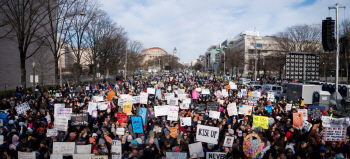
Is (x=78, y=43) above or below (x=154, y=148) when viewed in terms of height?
above

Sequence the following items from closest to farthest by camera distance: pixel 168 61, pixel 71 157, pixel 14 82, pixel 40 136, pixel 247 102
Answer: pixel 71 157, pixel 40 136, pixel 247 102, pixel 14 82, pixel 168 61

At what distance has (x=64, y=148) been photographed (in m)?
6.97

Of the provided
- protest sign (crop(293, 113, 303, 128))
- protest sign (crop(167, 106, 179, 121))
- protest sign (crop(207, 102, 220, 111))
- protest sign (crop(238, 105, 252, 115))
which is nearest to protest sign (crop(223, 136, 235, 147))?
protest sign (crop(167, 106, 179, 121))

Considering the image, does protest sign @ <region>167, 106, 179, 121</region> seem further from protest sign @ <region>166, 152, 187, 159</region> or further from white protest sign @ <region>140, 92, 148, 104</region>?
protest sign @ <region>166, 152, 187, 159</region>

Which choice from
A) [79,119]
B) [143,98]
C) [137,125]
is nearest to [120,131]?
[137,125]

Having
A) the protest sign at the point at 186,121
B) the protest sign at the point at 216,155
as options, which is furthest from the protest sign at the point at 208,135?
the protest sign at the point at 186,121

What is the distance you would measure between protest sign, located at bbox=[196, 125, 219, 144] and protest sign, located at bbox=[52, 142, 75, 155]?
11.6 ft

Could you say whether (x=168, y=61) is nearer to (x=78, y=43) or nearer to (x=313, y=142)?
(x=78, y=43)

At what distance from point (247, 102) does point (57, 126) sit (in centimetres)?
949

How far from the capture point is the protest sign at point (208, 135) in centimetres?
778

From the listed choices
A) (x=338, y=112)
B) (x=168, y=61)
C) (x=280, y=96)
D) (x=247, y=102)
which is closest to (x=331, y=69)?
(x=280, y=96)

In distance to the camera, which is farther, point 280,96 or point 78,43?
point 78,43

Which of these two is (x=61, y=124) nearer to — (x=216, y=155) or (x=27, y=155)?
(x=27, y=155)

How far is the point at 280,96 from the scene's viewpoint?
2566 centimetres
